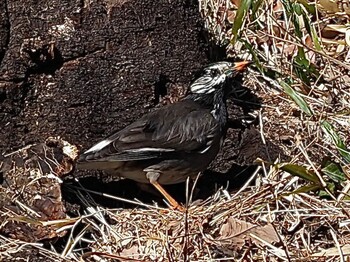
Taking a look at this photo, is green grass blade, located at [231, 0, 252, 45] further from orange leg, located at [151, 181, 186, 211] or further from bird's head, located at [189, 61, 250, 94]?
orange leg, located at [151, 181, 186, 211]

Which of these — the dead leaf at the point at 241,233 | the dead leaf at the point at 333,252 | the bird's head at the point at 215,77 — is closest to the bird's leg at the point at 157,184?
the bird's head at the point at 215,77

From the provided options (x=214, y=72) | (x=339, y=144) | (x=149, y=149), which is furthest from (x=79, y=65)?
(x=339, y=144)

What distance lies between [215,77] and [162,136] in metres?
0.67

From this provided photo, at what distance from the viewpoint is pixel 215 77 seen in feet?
17.5

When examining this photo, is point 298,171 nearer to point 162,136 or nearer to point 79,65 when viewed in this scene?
point 162,136

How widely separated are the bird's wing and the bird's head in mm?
112

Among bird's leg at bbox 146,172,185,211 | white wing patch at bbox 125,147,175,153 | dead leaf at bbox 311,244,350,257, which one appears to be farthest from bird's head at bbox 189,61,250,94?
dead leaf at bbox 311,244,350,257

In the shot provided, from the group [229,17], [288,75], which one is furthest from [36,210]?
[229,17]

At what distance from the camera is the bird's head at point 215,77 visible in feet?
17.0

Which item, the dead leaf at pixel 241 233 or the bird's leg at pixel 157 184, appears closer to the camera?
the dead leaf at pixel 241 233

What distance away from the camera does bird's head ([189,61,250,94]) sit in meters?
5.17

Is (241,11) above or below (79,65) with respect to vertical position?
above

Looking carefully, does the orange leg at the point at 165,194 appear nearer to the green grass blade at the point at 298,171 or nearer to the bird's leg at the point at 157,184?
the bird's leg at the point at 157,184

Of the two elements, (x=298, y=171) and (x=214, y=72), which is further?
(x=214, y=72)
